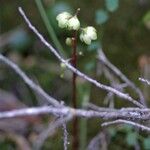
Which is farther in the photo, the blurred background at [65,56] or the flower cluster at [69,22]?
the blurred background at [65,56]

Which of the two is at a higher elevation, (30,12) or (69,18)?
(30,12)

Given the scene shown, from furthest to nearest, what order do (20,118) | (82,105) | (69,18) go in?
1. (20,118)
2. (82,105)
3. (69,18)

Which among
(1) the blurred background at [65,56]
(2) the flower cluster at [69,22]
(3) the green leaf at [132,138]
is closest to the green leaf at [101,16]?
(1) the blurred background at [65,56]

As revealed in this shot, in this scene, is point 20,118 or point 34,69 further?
point 34,69

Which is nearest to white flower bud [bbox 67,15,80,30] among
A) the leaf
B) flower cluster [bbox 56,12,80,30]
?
flower cluster [bbox 56,12,80,30]

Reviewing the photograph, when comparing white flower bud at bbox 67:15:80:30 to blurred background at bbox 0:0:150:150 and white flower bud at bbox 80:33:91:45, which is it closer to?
white flower bud at bbox 80:33:91:45

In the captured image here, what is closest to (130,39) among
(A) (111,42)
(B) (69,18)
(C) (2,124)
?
(A) (111,42)

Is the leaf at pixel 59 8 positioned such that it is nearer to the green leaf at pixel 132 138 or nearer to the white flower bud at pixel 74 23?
the green leaf at pixel 132 138

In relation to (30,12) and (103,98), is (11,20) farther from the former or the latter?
(103,98)
